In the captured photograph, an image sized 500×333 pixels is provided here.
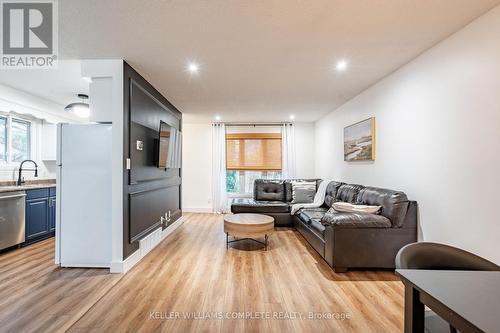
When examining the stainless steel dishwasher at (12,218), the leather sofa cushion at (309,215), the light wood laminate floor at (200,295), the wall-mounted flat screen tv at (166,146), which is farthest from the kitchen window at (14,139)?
the leather sofa cushion at (309,215)

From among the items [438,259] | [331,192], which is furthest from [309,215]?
[438,259]

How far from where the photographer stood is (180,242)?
3881mm

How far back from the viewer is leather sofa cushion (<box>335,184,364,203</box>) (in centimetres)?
363

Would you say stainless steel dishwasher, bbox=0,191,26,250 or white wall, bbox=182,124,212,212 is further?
white wall, bbox=182,124,212,212

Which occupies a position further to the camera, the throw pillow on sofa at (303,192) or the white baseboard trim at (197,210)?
the white baseboard trim at (197,210)

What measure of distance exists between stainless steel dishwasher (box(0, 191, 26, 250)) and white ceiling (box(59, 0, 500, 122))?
2.35 meters

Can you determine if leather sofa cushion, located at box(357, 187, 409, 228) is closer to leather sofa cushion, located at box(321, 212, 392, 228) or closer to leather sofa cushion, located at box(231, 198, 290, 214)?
leather sofa cushion, located at box(321, 212, 392, 228)

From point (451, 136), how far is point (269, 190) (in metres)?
3.71

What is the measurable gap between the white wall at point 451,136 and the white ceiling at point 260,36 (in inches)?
8.9

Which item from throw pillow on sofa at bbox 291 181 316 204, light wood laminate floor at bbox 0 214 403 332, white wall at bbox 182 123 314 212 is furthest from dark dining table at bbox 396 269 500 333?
white wall at bbox 182 123 314 212

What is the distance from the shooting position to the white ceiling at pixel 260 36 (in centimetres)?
183

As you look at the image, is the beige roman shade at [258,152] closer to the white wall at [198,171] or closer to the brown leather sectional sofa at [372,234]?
the white wall at [198,171]

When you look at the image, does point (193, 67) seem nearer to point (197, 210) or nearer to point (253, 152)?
point (253, 152)

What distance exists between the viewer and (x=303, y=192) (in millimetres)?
5180
